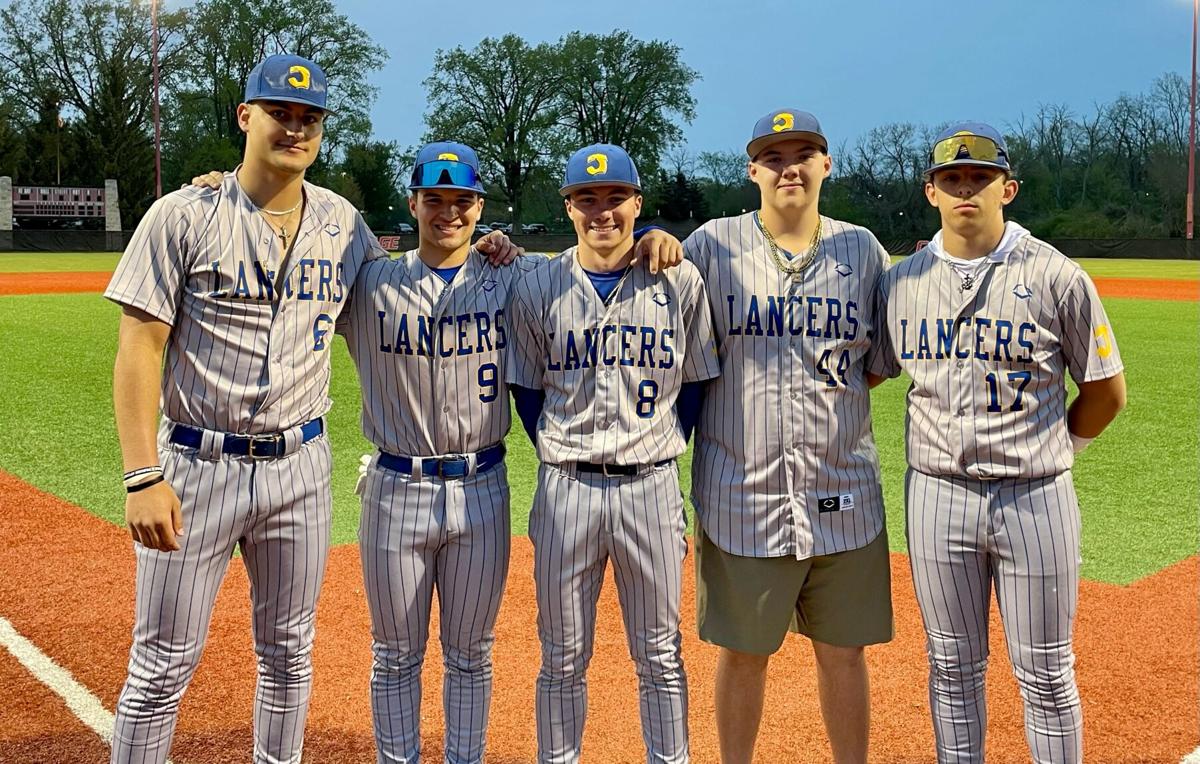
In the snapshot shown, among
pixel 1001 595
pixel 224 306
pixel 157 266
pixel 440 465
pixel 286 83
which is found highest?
pixel 286 83

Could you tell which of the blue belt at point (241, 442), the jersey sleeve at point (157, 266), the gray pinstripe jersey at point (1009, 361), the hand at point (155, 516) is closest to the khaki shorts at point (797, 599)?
the gray pinstripe jersey at point (1009, 361)

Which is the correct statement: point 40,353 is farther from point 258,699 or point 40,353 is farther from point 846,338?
point 846,338

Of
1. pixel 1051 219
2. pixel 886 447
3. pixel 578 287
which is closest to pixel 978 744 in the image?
pixel 578 287

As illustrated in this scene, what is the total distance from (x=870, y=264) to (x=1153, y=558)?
144 inches

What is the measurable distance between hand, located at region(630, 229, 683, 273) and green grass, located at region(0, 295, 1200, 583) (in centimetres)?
367

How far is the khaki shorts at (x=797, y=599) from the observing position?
3182 mm

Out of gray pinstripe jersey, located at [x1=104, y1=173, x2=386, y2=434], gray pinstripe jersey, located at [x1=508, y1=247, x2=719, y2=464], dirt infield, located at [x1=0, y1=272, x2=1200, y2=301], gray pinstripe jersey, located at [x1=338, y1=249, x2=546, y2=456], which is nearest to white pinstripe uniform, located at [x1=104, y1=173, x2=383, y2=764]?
gray pinstripe jersey, located at [x1=104, y1=173, x2=386, y2=434]

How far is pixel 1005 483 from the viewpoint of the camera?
116 inches

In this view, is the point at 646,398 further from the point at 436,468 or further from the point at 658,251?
the point at 436,468

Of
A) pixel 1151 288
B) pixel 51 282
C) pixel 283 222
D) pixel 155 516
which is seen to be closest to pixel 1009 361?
pixel 283 222

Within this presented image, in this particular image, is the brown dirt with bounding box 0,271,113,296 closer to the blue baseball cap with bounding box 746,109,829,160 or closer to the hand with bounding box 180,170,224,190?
the hand with bounding box 180,170,224,190

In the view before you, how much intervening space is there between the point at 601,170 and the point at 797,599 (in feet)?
4.75

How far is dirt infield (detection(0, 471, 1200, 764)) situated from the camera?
147 inches

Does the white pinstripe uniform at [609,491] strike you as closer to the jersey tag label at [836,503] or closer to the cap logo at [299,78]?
the jersey tag label at [836,503]
